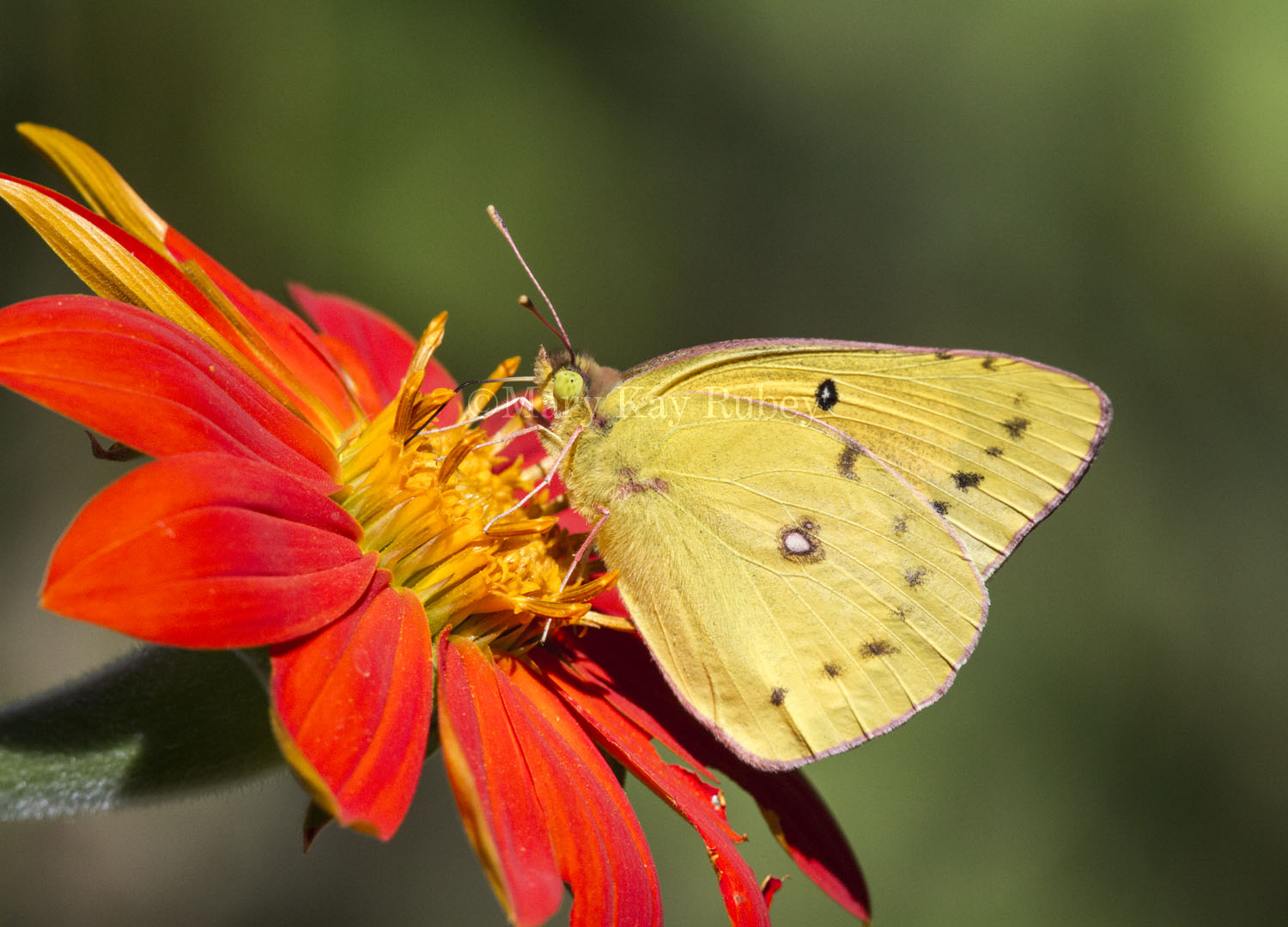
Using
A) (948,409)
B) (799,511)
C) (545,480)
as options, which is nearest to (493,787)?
(545,480)

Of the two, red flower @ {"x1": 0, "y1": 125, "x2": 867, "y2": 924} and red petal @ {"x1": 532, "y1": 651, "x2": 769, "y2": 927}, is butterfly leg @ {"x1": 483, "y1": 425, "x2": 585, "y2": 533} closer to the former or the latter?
red flower @ {"x1": 0, "y1": 125, "x2": 867, "y2": 924}

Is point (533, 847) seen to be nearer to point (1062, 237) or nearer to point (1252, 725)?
point (1252, 725)

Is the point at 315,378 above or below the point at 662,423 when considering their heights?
above

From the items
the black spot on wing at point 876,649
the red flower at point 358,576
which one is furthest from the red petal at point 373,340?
the black spot on wing at point 876,649

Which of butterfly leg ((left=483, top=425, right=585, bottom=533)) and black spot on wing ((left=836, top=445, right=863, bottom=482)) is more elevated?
butterfly leg ((left=483, top=425, right=585, bottom=533))

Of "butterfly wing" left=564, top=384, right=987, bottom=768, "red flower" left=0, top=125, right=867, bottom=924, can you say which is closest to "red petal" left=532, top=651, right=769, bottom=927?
"red flower" left=0, top=125, right=867, bottom=924

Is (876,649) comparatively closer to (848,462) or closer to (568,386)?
(848,462)

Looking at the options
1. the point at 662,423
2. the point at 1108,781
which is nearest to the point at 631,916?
the point at 662,423
